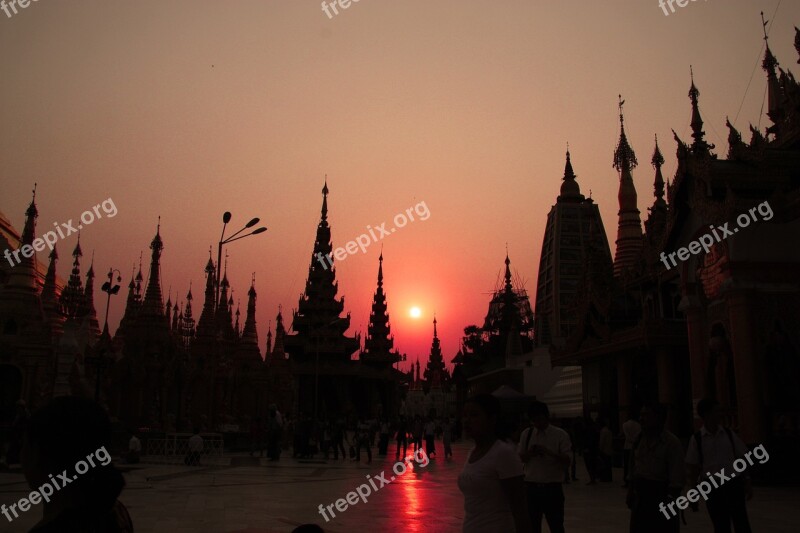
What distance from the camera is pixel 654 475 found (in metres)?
6.54

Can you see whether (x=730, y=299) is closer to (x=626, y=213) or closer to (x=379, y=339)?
(x=626, y=213)

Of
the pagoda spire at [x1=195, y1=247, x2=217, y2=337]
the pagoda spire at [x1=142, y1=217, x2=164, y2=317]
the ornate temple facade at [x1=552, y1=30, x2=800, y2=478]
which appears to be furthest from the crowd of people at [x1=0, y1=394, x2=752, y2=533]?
the pagoda spire at [x1=195, y1=247, x2=217, y2=337]

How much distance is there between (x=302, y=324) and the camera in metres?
62.8

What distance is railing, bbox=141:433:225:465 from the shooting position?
971 inches

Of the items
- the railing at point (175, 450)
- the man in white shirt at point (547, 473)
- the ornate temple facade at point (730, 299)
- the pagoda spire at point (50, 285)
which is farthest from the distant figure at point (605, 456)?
the pagoda spire at point (50, 285)

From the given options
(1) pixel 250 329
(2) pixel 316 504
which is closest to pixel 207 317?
(1) pixel 250 329

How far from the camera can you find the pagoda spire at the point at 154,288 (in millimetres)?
38562

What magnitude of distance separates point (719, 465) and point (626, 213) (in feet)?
107

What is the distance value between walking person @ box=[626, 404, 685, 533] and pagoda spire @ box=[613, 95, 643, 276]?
29031mm

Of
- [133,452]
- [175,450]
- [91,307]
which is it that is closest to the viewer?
[133,452]

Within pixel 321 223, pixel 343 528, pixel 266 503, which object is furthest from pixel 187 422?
pixel 321 223

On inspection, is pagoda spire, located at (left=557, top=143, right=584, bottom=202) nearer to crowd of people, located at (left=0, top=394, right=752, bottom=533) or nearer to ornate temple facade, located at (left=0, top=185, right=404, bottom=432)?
ornate temple facade, located at (left=0, top=185, right=404, bottom=432)

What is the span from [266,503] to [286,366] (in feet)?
172

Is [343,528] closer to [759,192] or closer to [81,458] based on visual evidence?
[81,458]
